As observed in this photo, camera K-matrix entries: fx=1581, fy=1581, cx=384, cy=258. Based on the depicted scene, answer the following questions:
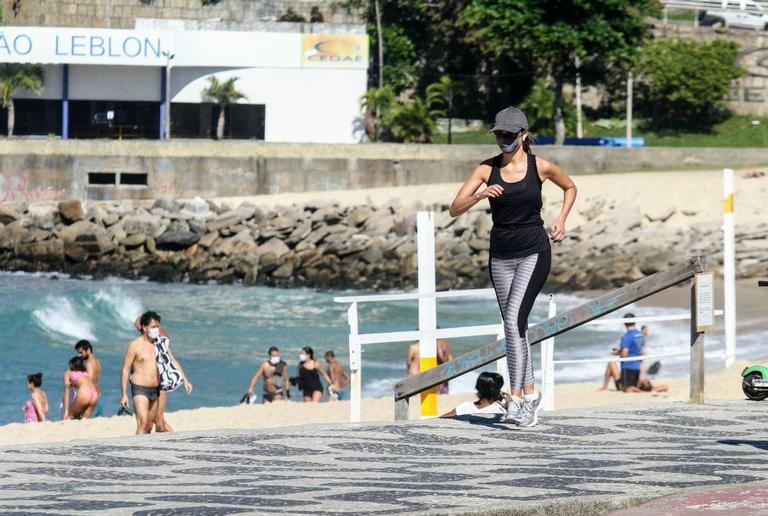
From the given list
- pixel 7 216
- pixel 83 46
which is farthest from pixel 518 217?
pixel 83 46

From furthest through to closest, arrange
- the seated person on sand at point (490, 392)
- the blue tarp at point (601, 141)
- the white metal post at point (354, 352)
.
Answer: the blue tarp at point (601, 141)
the white metal post at point (354, 352)
the seated person on sand at point (490, 392)

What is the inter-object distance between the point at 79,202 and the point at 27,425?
29.5 meters

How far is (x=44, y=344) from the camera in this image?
29.6 m

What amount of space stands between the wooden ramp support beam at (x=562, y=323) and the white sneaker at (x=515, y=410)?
2.20 ft

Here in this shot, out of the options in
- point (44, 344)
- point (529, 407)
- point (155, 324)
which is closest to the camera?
point (529, 407)

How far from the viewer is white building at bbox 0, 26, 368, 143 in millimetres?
50750

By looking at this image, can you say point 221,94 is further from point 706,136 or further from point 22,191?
point 706,136

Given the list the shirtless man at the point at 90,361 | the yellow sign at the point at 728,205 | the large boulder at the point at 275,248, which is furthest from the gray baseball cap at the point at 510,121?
the large boulder at the point at 275,248

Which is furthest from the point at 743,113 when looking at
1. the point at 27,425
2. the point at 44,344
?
Result: the point at 27,425

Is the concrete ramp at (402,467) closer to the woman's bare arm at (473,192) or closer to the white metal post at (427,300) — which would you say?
the white metal post at (427,300)

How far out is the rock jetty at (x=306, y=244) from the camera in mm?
39000

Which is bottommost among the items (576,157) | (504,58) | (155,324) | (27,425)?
(27,425)

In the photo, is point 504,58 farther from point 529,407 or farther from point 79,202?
point 529,407

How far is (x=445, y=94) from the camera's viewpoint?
5234cm
